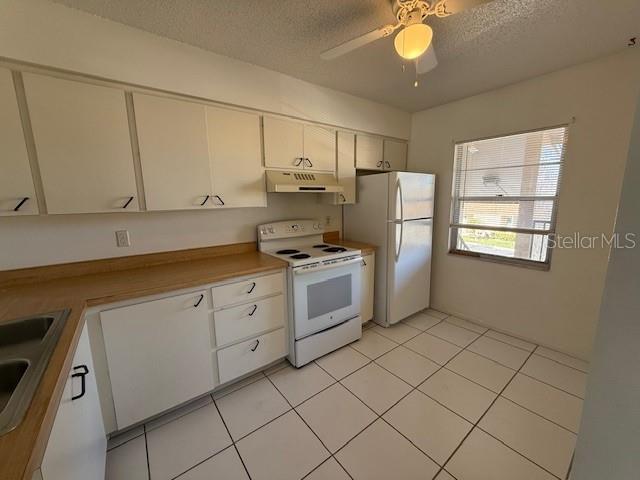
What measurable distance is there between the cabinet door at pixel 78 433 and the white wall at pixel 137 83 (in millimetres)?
790

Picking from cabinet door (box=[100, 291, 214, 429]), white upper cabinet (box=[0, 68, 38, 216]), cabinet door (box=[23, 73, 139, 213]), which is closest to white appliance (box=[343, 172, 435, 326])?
cabinet door (box=[100, 291, 214, 429])

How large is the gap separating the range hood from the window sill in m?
1.59

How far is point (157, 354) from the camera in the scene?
1598mm

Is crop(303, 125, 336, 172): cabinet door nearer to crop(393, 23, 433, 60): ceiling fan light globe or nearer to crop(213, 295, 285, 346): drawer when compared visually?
crop(393, 23, 433, 60): ceiling fan light globe

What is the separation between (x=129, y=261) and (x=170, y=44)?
1526 millimetres

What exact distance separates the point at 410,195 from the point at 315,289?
139cm

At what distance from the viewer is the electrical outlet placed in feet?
6.20

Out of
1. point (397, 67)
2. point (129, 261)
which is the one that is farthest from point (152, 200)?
point (397, 67)

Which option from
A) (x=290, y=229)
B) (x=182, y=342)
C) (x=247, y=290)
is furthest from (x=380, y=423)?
(x=290, y=229)

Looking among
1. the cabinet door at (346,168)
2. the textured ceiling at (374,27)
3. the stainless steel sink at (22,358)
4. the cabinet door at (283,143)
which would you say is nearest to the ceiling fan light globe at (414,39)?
the textured ceiling at (374,27)

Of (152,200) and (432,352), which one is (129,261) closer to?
(152,200)

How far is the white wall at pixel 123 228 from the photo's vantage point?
1.61 metres

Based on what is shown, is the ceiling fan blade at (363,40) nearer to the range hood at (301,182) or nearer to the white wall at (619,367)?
the range hood at (301,182)

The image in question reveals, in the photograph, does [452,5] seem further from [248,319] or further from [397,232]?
[248,319]
